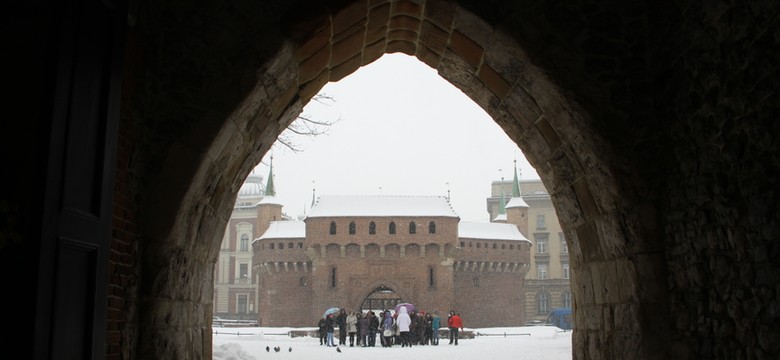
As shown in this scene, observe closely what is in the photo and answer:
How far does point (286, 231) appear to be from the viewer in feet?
172

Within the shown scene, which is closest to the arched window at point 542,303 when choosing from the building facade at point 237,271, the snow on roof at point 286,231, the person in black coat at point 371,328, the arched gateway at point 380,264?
the arched gateway at point 380,264

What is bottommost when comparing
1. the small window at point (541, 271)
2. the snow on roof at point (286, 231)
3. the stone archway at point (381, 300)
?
the stone archway at point (381, 300)

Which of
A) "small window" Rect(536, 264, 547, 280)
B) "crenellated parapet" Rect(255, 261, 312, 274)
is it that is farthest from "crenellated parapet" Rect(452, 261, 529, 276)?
"small window" Rect(536, 264, 547, 280)

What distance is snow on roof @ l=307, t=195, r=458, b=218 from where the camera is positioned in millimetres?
48750

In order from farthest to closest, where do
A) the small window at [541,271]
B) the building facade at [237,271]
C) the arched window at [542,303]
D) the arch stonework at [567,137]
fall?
the building facade at [237,271] → the small window at [541,271] → the arched window at [542,303] → the arch stonework at [567,137]

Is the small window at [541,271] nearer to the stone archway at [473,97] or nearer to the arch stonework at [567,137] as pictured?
the stone archway at [473,97]

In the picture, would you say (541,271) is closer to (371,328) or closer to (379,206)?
(379,206)

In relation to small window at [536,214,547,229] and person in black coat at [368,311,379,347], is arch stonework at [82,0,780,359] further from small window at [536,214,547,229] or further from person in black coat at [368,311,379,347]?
small window at [536,214,547,229]

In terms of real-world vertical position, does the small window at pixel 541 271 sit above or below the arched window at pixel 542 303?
above

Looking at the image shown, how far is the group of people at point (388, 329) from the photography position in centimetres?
2431

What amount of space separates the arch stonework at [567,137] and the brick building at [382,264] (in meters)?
41.7

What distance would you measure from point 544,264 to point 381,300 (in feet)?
94.5

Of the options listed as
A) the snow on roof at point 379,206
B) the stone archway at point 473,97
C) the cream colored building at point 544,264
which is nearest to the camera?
the stone archway at point 473,97

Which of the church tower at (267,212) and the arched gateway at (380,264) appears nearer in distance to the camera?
the arched gateway at (380,264)
